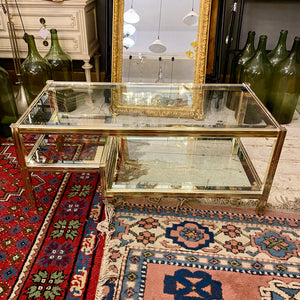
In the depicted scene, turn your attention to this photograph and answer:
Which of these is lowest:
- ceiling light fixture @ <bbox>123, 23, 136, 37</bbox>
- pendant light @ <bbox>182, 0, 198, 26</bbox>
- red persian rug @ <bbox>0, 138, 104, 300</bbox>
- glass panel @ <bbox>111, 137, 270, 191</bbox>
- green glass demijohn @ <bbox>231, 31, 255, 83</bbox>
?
red persian rug @ <bbox>0, 138, 104, 300</bbox>

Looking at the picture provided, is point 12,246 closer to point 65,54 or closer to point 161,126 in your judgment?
point 161,126

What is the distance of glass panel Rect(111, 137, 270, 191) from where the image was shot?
52.9 inches

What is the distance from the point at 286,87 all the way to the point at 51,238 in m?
1.71

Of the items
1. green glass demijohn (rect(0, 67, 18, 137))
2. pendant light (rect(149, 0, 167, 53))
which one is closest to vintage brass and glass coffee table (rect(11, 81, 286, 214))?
green glass demijohn (rect(0, 67, 18, 137))

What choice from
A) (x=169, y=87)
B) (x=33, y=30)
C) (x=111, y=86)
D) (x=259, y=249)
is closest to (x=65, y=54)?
(x=33, y=30)

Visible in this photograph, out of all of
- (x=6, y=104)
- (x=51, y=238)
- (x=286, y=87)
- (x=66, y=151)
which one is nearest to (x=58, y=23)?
(x=6, y=104)

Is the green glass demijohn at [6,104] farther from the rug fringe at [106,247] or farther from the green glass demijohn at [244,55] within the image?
the green glass demijohn at [244,55]

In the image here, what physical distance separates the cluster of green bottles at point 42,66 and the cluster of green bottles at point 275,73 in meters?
1.21

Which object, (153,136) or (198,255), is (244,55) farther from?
(198,255)

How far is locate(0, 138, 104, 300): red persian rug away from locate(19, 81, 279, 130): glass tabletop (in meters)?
0.23

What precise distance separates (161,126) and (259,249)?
0.61 metres

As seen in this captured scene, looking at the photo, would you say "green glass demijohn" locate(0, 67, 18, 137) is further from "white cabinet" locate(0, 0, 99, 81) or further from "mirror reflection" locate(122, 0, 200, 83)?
"mirror reflection" locate(122, 0, 200, 83)

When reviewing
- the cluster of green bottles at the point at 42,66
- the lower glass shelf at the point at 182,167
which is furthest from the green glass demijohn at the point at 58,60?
the lower glass shelf at the point at 182,167

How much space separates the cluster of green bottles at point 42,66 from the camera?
6.63 ft
